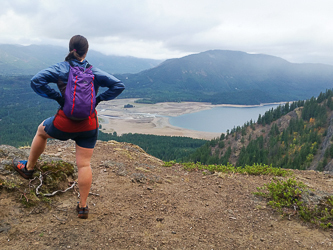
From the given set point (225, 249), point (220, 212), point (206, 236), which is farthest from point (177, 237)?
point (220, 212)

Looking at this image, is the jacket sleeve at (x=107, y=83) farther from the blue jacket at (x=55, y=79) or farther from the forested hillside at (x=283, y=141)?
the forested hillside at (x=283, y=141)

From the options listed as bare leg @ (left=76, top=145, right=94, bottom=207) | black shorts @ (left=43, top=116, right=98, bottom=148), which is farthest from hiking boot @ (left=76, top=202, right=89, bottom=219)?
black shorts @ (left=43, top=116, right=98, bottom=148)

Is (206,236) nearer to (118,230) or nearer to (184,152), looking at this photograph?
(118,230)

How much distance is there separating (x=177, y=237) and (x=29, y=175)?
3.34 m

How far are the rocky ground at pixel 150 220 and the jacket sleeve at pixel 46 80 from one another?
2.22 m

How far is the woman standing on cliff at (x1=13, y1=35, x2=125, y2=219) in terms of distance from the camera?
410 centimetres

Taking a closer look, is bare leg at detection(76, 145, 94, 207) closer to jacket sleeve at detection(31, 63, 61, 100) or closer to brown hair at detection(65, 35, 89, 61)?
jacket sleeve at detection(31, 63, 61, 100)

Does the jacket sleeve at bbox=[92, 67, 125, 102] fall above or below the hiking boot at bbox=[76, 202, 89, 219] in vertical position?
above

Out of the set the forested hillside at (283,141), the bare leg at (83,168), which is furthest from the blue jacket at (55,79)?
the forested hillside at (283,141)

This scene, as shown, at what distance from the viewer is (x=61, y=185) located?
5656 millimetres

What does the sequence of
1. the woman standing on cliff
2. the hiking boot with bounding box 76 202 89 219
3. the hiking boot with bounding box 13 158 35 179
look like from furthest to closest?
the hiking boot with bounding box 13 158 35 179 → the hiking boot with bounding box 76 202 89 219 → the woman standing on cliff

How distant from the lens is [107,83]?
14.9ft

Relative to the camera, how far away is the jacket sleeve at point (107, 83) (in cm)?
443

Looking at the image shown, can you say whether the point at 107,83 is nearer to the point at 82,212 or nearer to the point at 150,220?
the point at 82,212
